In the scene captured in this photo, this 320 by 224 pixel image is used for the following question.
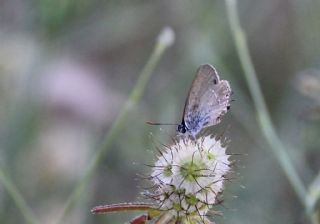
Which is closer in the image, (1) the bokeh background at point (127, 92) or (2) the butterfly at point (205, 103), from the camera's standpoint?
(2) the butterfly at point (205, 103)

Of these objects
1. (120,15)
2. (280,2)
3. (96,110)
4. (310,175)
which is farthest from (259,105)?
(280,2)

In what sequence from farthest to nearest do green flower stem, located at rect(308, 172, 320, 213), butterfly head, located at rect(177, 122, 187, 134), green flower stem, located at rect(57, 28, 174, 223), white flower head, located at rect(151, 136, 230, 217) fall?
green flower stem, located at rect(308, 172, 320, 213)
green flower stem, located at rect(57, 28, 174, 223)
butterfly head, located at rect(177, 122, 187, 134)
white flower head, located at rect(151, 136, 230, 217)

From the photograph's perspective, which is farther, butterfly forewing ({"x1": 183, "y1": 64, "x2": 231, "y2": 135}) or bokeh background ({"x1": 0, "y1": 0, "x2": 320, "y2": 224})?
bokeh background ({"x1": 0, "y1": 0, "x2": 320, "y2": 224})

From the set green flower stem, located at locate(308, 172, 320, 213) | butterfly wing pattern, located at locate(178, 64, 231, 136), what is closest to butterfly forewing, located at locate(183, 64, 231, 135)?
butterfly wing pattern, located at locate(178, 64, 231, 136)

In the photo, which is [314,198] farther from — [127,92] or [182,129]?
[127,92]

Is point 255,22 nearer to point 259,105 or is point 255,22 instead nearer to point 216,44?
point 216,44

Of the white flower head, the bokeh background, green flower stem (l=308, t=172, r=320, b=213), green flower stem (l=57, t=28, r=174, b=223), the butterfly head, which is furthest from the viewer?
the bokeh background

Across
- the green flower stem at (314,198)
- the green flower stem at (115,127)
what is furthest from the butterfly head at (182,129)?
the green flower stem at (314,198)

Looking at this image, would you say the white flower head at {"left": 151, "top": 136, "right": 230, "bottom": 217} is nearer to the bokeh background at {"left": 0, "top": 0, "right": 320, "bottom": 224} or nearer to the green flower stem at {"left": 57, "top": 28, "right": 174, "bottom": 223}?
the green flower stem at {"left": 57, "top": 28, "right": 174, "bottom": 223}

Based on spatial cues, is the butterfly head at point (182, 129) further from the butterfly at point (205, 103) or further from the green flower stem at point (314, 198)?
the green flower stem at point (314, 198)

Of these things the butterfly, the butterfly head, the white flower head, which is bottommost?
the white flower head
